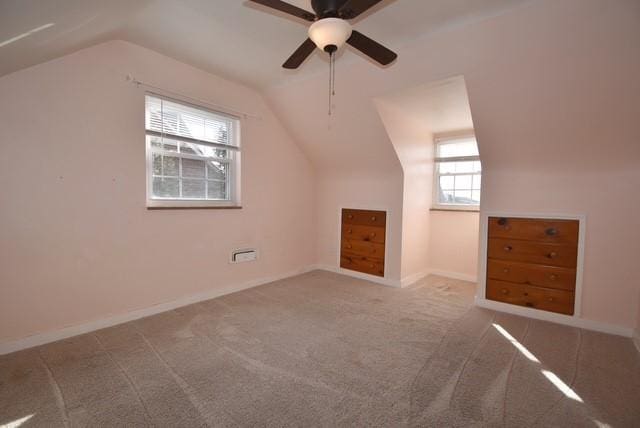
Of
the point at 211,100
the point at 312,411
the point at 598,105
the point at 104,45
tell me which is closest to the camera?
the point at 312,411

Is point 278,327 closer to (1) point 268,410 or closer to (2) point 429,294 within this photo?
(1) point 268,410

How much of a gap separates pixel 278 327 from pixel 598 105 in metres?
3.04

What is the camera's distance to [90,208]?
233 cm

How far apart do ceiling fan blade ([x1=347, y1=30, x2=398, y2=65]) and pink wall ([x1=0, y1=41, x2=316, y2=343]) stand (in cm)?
189

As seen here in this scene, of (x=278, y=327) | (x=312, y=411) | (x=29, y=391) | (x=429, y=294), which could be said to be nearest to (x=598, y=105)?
(x=429, y=294)

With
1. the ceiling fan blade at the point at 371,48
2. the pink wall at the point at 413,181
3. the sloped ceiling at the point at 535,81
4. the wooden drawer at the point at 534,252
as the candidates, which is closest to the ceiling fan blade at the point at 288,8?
the ceiling fan blade at the point at 371,48

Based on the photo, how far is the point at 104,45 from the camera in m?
2.36

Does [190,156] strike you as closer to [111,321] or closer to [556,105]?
[111,321]

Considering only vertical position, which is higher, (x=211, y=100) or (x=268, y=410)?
(x=211, y=100)

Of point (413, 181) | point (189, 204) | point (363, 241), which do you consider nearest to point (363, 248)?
point (363, 241)

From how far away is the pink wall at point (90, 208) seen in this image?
203cm

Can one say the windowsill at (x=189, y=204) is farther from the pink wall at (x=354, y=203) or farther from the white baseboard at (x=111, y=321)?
the pink wall at (x=354, y=203)

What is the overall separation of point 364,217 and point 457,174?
148 centimetres

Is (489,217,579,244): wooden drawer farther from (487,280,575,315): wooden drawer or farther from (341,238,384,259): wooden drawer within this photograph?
(341,238,384,259): wooden drawer
